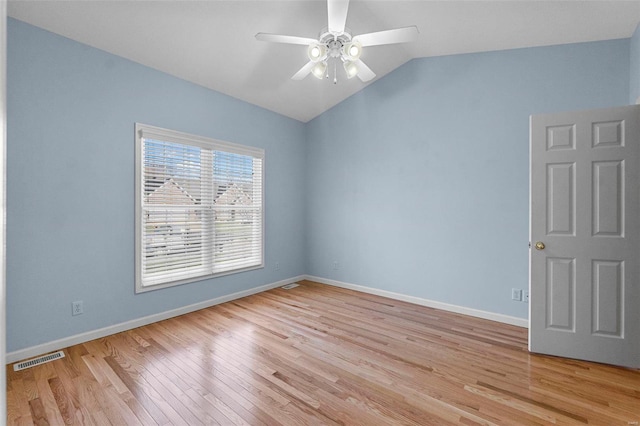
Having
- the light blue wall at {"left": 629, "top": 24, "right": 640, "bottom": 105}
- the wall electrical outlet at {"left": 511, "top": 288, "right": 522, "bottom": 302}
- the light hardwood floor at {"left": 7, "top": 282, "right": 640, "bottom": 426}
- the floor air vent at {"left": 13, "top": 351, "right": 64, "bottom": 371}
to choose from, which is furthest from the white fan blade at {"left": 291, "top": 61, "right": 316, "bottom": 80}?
the floor air vent at {"left": 13, "top": 351, "right": 64, "bottom": 371}

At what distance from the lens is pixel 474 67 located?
11.4 ft

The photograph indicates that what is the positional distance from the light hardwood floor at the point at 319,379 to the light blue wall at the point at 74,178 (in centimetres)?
38

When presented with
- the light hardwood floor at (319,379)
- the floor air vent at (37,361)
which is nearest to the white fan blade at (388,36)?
the light hardwood floor at (319,379)

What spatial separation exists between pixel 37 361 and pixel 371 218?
381cm

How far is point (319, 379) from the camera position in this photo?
221 cm

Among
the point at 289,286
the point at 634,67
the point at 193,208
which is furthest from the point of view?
the point at 289,286

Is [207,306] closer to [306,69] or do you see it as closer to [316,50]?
[306,69]

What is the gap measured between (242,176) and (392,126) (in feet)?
7.31

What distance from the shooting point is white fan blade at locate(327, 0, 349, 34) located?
85.0 inches

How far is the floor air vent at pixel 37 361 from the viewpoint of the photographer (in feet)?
7.68

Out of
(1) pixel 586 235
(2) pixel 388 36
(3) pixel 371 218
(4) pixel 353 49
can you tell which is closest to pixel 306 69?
(4) pixel 353 49

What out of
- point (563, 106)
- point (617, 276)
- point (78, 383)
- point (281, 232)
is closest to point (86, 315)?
point (78, 383)

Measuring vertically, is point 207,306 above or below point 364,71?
below

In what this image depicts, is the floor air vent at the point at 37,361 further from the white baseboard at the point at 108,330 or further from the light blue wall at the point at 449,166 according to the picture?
the light blue wall at the point at 449,166
